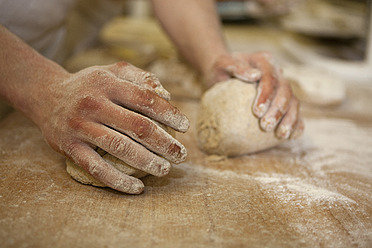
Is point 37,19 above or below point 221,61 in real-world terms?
above

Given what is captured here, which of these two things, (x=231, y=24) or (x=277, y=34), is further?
(x=231, y=24)

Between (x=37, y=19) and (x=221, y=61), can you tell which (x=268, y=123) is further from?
(x=37, y=19)

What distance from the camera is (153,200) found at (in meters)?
1.12

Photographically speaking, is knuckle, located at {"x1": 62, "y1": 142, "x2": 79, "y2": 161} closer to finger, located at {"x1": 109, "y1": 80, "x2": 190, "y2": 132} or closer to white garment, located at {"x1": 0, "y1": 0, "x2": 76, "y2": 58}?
finger, located at {"x1": 109, "y1": 80, "x2": 190, "y2": 132}

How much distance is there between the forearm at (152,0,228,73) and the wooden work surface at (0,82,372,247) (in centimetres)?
45

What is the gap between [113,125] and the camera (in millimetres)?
1062

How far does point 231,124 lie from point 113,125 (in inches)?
20.2

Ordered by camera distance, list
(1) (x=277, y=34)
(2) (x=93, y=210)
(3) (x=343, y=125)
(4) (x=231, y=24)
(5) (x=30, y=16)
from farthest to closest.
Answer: (4) (x=231, y=24)
(1) (x=277, y=34)
(3) (x=343, y=125)
(5) (x=30, y=16)
(2) (x=93, y=210)

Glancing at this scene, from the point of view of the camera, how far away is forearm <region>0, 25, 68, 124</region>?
1.19 m

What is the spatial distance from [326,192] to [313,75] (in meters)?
1.21

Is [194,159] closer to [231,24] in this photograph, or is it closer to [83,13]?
[83,13]

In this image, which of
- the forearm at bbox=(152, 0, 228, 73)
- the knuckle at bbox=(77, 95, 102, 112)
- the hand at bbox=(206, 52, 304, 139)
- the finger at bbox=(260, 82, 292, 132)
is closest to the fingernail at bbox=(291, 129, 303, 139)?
the hand at bbox=(206, 52, 304, 139)

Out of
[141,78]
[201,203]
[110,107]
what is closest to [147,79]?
[141,78]

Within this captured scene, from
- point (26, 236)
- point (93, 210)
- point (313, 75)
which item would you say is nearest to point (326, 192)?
point (93, 210)
